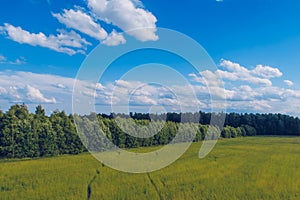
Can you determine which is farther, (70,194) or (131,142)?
(131,142)

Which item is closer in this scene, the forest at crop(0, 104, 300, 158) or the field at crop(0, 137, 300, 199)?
the field at crop(0, 137, 300, 199)

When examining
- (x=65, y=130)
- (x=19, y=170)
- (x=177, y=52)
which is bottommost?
(x=19, y=170)

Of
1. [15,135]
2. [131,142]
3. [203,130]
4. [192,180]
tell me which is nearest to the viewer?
[192,180]

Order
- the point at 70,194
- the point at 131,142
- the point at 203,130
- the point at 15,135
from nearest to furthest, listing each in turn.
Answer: the point at 70,194 → the point at 15,135 → the point at 131,142 → the point at 203,130

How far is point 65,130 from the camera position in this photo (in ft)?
113

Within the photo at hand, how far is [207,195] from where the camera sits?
1334cm

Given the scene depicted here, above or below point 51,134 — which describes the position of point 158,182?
below

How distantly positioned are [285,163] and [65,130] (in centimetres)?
2300

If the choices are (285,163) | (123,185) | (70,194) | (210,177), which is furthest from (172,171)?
(285,163)

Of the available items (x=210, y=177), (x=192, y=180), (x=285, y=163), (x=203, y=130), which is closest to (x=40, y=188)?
(x=192, y=180)

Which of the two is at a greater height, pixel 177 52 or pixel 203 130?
pixel 177 52

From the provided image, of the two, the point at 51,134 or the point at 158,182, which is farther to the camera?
the point at 51,134

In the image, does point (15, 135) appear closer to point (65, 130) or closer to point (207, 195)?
point (65, 130)

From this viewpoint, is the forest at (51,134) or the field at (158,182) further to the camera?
the forest at (51,134)
